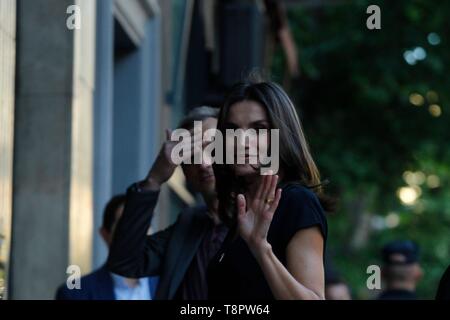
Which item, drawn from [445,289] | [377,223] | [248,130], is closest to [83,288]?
[248,130]

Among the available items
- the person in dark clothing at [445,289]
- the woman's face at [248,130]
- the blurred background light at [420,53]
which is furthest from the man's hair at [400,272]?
the blurred background light at [420,53]

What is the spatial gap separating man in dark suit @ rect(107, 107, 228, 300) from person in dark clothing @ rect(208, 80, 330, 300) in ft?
2.76

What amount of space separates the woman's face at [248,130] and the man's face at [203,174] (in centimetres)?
102

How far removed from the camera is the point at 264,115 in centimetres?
358

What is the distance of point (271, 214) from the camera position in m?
3.07

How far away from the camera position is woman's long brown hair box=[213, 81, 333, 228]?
351 cm

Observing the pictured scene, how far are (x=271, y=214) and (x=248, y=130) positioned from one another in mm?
559

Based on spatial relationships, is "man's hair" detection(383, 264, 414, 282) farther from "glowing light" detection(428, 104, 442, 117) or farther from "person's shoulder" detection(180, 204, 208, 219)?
"glowing light" detection(428, 104, 442, 117)

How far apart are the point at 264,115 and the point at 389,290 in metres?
4.22

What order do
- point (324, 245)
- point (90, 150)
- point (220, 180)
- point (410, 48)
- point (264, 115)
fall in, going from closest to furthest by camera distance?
point (324, 245)
point (264, 115)
point (220, 180)
point (90, 150)
point (410, 48)

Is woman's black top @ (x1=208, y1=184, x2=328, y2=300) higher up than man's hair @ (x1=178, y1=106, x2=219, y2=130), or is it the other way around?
man's hair @ (x1=178, y1=106, x2=219, y2=130)

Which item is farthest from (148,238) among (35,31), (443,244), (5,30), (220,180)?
(443,244)

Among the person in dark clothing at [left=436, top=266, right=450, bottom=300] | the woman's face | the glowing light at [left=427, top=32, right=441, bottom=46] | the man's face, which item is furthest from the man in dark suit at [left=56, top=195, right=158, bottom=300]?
the glowing light at [left=427, top=32, right=441, bottom=46]
